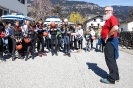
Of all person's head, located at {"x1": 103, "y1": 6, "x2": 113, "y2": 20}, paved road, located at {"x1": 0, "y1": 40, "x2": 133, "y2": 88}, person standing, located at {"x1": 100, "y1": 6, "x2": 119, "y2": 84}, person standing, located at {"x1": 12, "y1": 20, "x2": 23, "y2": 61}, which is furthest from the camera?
person standing, located at {"x1": 12, "y1": 20, "x2": 23, "y2": 61}

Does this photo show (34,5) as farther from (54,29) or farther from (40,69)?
(40,69)

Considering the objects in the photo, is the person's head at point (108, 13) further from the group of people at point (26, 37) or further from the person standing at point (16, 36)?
the person standing at point (16, 36)

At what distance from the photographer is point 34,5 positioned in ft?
201

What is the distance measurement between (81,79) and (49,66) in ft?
7.76

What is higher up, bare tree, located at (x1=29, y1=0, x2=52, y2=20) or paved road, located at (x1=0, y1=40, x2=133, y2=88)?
bare tree, located at (x1=29, y1=0, x2=52, y2=20)

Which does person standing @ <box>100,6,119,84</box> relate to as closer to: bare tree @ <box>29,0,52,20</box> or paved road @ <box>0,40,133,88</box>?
paved road @ <box>0,40,133,88</box>

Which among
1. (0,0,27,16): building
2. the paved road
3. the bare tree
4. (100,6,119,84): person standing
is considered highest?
the bare tree

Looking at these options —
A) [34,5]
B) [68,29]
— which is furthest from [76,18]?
[68,29]

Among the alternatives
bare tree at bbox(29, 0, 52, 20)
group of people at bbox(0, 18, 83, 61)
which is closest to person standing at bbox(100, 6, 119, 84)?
group of people at bbox(0, 18, 83, 61)

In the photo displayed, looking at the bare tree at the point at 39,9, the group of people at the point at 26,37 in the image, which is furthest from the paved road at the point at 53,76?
the bare tree at the point at 39,9

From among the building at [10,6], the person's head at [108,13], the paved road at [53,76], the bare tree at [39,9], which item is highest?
the bare tree at [39,9]

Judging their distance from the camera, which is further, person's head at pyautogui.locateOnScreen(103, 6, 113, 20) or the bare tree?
the bare tree

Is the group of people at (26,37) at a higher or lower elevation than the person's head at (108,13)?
lower

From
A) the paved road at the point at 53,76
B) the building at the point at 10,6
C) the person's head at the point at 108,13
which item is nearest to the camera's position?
the paved road at the point at 53,76
